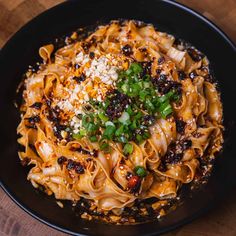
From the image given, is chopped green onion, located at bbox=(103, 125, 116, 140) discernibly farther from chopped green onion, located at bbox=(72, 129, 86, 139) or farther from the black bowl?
the black bowl

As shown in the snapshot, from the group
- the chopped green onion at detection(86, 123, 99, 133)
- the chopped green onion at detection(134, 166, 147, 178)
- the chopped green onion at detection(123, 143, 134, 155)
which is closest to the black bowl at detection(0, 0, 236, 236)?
the chopped green onion at detection(134, 166, 147, 178)

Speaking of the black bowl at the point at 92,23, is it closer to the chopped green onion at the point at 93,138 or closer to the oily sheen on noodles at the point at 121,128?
the oily sheen on noodles at the point at 121,128

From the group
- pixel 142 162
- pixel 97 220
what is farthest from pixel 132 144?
pixel 97 220

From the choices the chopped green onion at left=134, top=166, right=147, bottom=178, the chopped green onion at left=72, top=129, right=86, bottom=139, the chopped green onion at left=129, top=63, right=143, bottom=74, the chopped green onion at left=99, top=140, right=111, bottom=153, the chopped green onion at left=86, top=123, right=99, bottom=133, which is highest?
the chopped green onion at left=129, top=63, right=143, bottom=74

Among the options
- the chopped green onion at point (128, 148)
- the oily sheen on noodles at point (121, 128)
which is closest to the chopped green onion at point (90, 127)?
the oily sheen on noodles at point (121, 128)

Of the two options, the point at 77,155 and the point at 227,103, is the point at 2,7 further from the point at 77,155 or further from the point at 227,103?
the point at 227,103
